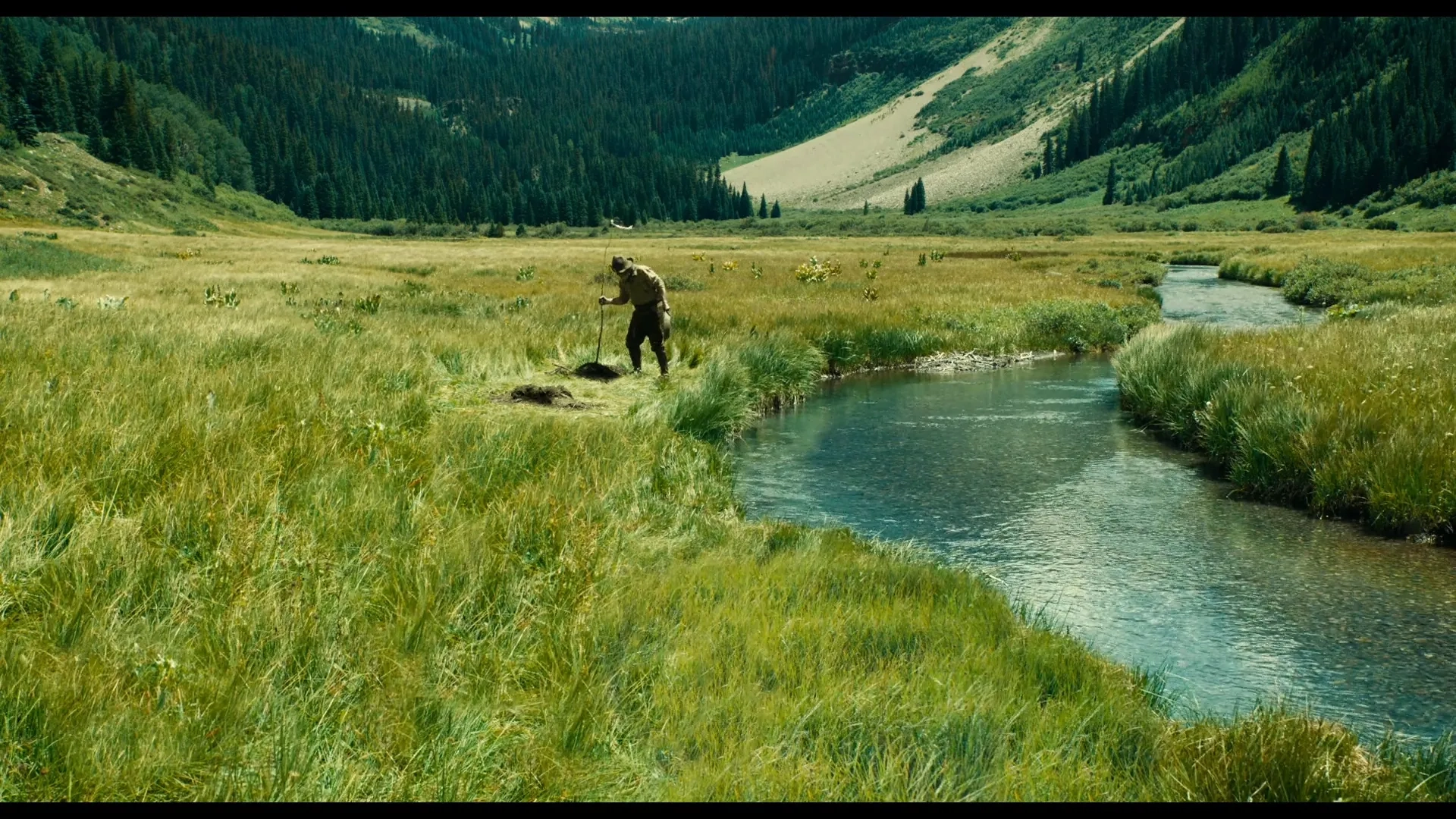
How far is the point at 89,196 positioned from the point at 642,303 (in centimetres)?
11018

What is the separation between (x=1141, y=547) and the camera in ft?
34.2

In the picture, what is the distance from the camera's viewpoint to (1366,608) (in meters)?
8.41

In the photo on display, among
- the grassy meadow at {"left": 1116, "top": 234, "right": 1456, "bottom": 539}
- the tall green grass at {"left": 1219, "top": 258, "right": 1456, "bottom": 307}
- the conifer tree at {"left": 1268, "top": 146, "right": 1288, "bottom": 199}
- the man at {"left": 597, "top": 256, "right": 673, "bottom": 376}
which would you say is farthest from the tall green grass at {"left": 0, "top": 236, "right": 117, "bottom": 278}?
the conifer tree at {"left": 1268, "top": 146, "right": 1288, "bottom": 199}

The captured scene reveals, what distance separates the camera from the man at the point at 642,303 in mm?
15422

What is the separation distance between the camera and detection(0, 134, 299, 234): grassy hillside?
9106 centimetres

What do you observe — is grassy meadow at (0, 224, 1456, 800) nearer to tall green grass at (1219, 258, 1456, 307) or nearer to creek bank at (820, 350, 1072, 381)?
creek bank at (820, 350, 1072, 381)

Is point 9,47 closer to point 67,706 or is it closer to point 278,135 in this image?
point 278,135

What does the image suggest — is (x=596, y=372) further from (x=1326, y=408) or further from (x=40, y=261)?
(x=40, y=261)

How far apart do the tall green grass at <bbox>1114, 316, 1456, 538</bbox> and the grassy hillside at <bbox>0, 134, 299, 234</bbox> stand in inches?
3439

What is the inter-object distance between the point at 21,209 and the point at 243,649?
4211 inches

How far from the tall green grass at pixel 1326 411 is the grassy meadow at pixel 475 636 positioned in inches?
222

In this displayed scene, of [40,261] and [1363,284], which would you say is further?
[40,261]

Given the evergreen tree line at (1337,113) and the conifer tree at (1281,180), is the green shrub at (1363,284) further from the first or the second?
the conifer tree at (1281,180)

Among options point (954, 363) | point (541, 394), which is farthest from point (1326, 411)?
point (954, 363)
